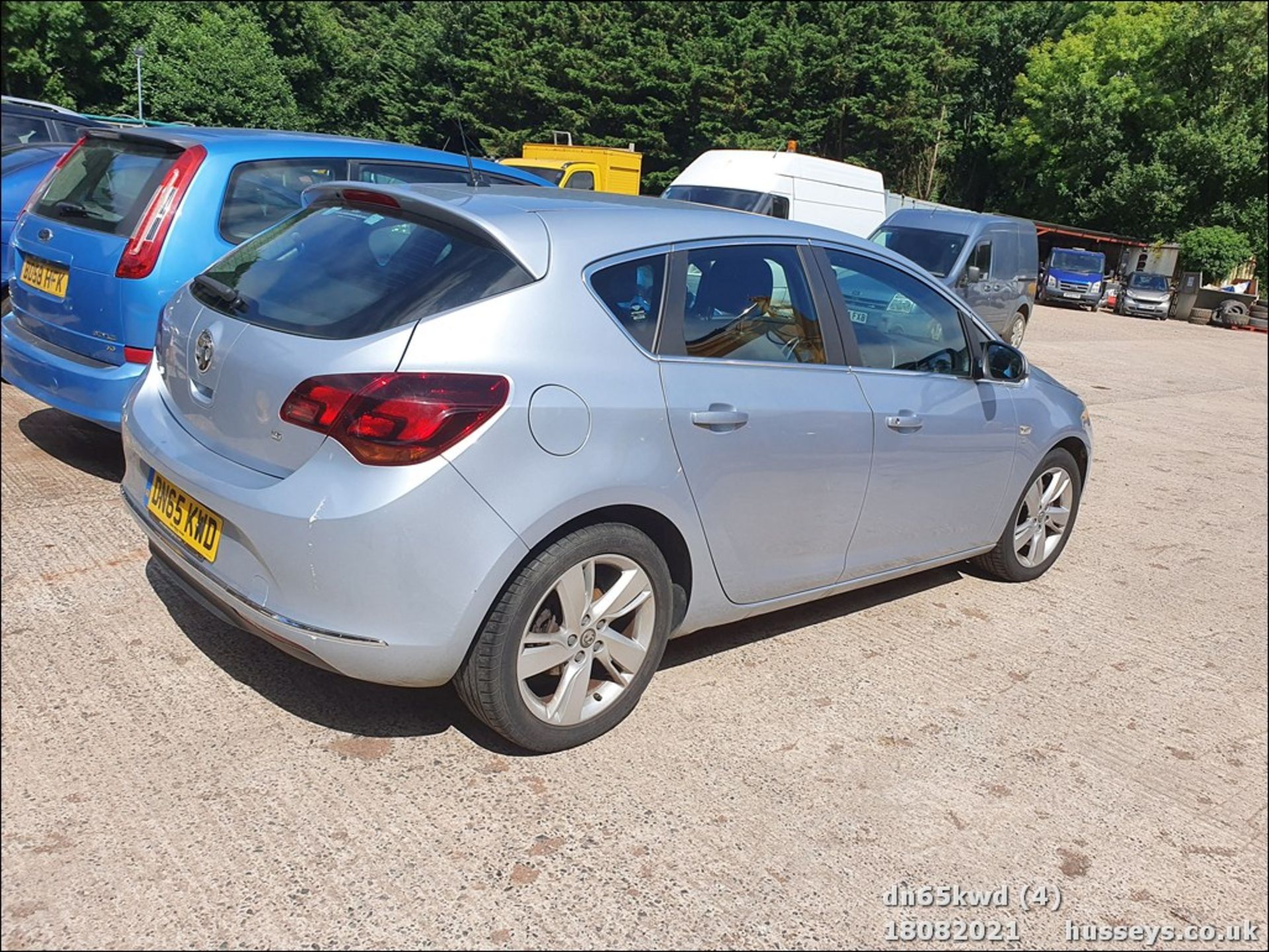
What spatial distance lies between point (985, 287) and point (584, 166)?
7.31m

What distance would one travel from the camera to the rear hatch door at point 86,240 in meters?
4.37

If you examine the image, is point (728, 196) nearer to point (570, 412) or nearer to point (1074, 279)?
point (570, 412)

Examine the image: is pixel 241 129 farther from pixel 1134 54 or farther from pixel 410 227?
pixel 1134 54

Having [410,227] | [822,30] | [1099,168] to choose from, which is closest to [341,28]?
[822,30]

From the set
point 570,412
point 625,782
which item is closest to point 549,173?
point 570,412

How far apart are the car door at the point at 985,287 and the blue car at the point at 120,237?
9261 mm

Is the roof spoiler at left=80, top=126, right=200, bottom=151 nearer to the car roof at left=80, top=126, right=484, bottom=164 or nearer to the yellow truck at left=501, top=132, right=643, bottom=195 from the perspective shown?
the car roof at left=80, top=126, right=484, bottom=164

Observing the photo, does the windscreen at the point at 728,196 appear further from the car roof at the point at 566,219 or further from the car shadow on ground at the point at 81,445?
the car roof at the point at 566,219

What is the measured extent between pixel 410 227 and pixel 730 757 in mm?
1856

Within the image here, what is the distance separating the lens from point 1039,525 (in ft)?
16.5

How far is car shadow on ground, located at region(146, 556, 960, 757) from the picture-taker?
3131mm

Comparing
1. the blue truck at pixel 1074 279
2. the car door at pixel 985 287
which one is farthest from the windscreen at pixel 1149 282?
the car door at pixel 985 287

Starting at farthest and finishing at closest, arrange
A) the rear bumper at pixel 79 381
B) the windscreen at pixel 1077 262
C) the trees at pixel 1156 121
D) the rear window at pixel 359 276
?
the trees at pixel 1156 121 < the windscreen at pixel 1077 262 < the rear bumper at pixel 79 381 < the rear window at pixel 359 276

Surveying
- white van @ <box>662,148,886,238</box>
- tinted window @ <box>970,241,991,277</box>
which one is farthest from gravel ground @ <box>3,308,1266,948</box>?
white van @ <box>662,148,886,238</box>
